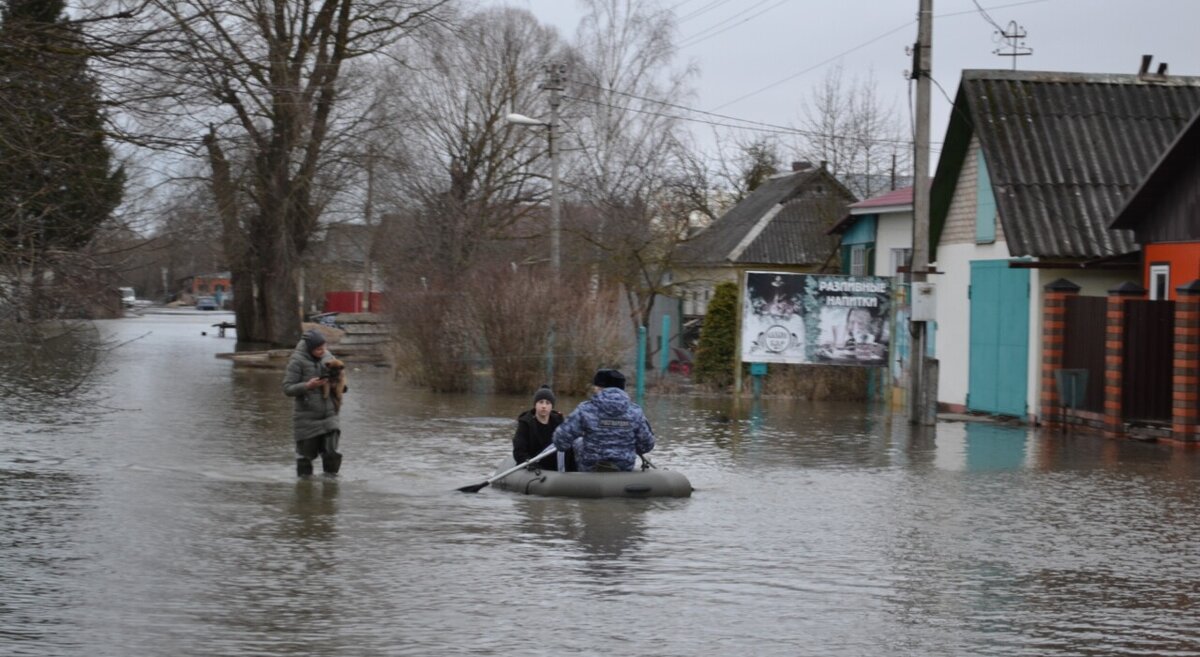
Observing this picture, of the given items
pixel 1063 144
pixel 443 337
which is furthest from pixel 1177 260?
pixel 443 337

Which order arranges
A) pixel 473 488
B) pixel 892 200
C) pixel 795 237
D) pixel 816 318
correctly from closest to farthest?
pixel 473 488 < pixel 816 318 < pixel 892 200 < pixel 795 237

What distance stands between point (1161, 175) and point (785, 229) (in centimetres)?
2664

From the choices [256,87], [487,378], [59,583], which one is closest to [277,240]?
[487,378]

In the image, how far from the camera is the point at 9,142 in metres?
13.7

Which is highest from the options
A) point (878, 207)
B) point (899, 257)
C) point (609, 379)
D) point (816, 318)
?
point (878, 207)

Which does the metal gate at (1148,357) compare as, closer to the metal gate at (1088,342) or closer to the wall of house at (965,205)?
the metal gate at (1088,342)

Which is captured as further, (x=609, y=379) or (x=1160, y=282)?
(x=1160, y=282)

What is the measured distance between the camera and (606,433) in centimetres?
1530

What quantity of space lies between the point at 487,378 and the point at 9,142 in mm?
18995

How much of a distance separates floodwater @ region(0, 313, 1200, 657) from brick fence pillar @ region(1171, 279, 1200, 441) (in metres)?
0.54

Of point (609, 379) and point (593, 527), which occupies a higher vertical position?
point (609, 379)

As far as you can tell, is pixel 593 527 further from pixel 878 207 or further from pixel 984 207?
pixel 878 207

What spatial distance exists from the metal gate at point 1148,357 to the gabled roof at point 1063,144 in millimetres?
2537

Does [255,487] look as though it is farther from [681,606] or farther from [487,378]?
[487,378]
